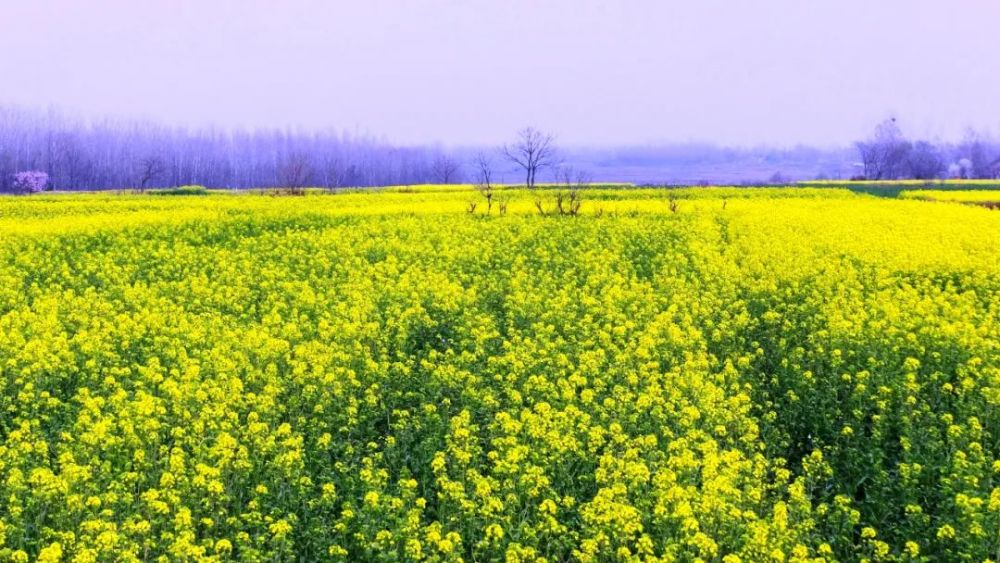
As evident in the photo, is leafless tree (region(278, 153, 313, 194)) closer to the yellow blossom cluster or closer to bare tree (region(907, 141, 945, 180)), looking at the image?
the yellow blossom cluster

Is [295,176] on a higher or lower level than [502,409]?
higher

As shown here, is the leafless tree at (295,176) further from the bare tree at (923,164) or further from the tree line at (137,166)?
the bare tree at (923,164)

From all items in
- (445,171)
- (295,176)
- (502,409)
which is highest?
(445,171)

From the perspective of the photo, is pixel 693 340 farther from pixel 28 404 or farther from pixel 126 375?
pixel 28 404

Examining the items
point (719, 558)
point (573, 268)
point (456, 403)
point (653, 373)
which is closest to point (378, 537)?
point (719, 558)

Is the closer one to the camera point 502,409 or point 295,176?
point 502,409

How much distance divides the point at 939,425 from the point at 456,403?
5.51 meters

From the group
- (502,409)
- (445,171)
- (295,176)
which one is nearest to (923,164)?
(445,171)

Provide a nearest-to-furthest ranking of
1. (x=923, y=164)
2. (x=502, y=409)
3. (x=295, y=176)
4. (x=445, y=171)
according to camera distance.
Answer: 1. (x=502, y=409)
2. (x=295, y=176)
3. (x=445, y=171)
4. (x=923, y=164)

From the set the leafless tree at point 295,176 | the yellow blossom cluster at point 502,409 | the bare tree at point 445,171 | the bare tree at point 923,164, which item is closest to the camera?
the yellow blossom cluster at point 502,409

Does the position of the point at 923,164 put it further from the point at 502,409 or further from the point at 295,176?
the point at 502,409

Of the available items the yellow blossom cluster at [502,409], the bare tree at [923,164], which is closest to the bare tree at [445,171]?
the bare tree at [923,164]

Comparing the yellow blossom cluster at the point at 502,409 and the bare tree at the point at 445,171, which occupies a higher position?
the bare tree at the point at 445,171

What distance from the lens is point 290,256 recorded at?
66.3 feet
